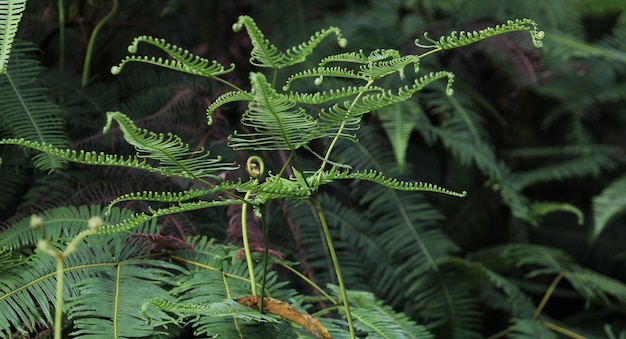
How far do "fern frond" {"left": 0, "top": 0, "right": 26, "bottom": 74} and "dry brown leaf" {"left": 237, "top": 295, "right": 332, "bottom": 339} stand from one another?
36 cm

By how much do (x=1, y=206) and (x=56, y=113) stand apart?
0.15 meters

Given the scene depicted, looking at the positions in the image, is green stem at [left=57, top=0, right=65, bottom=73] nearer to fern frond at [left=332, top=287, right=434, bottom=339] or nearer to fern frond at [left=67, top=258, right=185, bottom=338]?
fern frond at [left=67, top=258, right=185, bottom=338]

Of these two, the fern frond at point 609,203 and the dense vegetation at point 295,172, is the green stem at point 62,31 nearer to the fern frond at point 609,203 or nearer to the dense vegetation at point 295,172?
the dense vegetation at point 295,172

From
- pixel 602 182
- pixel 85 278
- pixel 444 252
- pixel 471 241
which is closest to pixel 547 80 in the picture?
pixel 602 182

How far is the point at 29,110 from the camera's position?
35.7 inches

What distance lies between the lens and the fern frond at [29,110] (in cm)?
88

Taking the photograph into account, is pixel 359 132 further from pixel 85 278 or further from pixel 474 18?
pixel 85 278

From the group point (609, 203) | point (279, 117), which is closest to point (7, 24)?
point (279, 117)

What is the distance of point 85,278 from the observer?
70cm

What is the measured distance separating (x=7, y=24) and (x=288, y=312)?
0.43m

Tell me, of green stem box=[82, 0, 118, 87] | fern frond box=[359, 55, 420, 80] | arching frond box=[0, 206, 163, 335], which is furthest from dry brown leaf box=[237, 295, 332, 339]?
green stem box=[82, 0, 118, 87]

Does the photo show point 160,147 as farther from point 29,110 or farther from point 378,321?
point 29,110

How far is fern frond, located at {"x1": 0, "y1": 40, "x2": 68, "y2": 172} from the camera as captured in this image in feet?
2.88

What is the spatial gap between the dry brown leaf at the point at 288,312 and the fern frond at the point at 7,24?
1.18 feet
